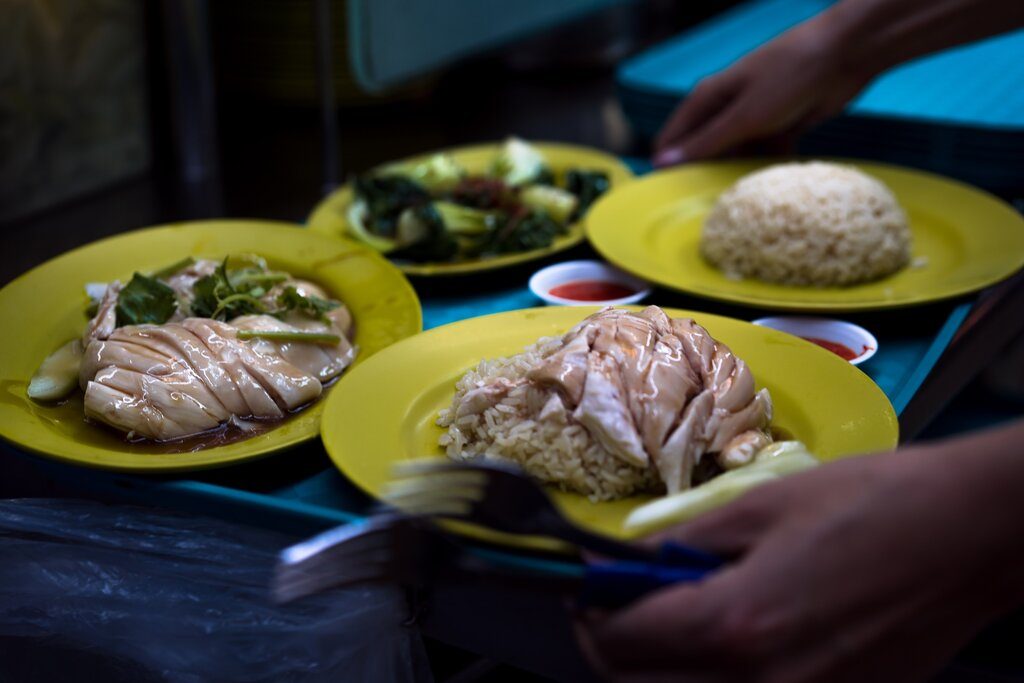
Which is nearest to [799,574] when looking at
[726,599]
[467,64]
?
[726,599]

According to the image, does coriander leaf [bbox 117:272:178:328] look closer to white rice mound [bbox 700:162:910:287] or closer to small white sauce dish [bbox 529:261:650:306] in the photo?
small white sauce dish [bbox 529:261:650:306]

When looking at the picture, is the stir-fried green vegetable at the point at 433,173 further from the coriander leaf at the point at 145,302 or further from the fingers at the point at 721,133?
the coriander leaf at the point at 145,302

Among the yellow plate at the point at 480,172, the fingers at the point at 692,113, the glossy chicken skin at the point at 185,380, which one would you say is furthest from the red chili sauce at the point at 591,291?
the fingers at the point at 692,113

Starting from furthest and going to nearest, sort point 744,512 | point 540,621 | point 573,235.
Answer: point 573,235, point 540,621, point 744,512

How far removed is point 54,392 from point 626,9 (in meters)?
4.15

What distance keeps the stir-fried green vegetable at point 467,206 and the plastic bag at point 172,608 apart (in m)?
0.93

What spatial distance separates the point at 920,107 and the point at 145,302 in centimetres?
209

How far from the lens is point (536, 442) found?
53.4 inches

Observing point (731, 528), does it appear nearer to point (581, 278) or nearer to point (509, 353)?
point (509, 353)

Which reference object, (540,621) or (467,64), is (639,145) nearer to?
(467,64)

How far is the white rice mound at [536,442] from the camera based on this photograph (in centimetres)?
132

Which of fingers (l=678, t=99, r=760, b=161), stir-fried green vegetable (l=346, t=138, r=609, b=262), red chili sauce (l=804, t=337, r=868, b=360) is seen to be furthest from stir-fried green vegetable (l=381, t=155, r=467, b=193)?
red chili sauce (l=804, t=337, r=868, b=360)

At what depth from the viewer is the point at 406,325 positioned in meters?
1.73

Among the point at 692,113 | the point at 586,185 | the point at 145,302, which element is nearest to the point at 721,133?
the point at 692,113
